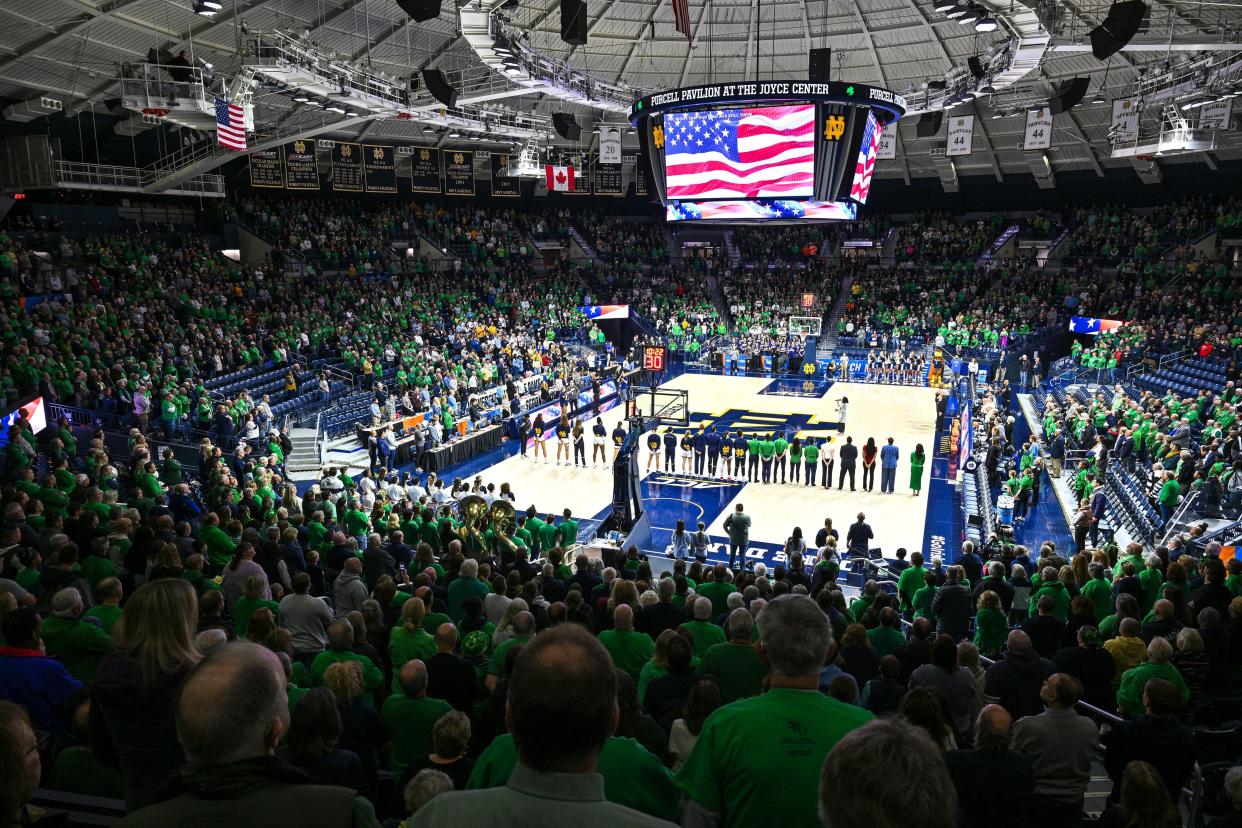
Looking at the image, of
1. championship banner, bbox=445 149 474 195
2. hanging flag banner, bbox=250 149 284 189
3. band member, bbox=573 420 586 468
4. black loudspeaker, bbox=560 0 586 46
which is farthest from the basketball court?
hanging flag banner, bbox=250 149 284 189

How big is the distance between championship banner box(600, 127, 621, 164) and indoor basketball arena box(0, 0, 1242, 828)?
279 mm

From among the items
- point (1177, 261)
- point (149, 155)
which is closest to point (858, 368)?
point (1177, 261)

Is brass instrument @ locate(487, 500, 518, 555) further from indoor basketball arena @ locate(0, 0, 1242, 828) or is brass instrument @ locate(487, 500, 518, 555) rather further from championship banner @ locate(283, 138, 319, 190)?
championship banner @ locate(283, 138, 319, 190)

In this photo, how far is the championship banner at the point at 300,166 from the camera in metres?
32.1

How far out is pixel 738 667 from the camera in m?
4.77

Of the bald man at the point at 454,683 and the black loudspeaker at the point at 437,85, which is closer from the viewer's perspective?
the bald man at the point at 454,683

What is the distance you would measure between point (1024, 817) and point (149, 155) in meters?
33.7

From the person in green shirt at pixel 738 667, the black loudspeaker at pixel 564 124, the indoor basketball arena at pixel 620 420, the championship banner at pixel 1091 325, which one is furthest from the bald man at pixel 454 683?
the championship banner at pixel 1091 325

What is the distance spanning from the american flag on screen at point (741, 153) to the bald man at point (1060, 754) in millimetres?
17329

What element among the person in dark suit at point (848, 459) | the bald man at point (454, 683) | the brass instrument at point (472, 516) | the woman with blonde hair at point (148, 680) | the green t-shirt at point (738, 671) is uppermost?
the woman with blonde hair at point (148, 680)

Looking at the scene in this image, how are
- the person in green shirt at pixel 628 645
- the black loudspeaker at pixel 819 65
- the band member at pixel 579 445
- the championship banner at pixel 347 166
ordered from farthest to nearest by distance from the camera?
the championship banner at pixel 347 166 → the black loudspeaker at pixel 819 65 → the band member at pixel 579 445 → the person in green shirt at pixel 628 645

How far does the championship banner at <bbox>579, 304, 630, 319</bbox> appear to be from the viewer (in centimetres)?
4019

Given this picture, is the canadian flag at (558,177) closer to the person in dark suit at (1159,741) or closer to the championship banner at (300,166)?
the championship banner at (300,166)

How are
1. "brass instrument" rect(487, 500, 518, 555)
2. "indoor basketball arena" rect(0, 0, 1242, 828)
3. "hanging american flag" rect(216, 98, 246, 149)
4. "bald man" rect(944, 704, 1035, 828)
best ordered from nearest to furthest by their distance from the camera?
"indoor basketball arena" rect(0, 0, 1242, 828), "bald man" rect(944, 704, 1035, 828), "brass instrument" rect(487, 500, 518, 555), "hanging american flag" rect(216, 98, 246, 149)
